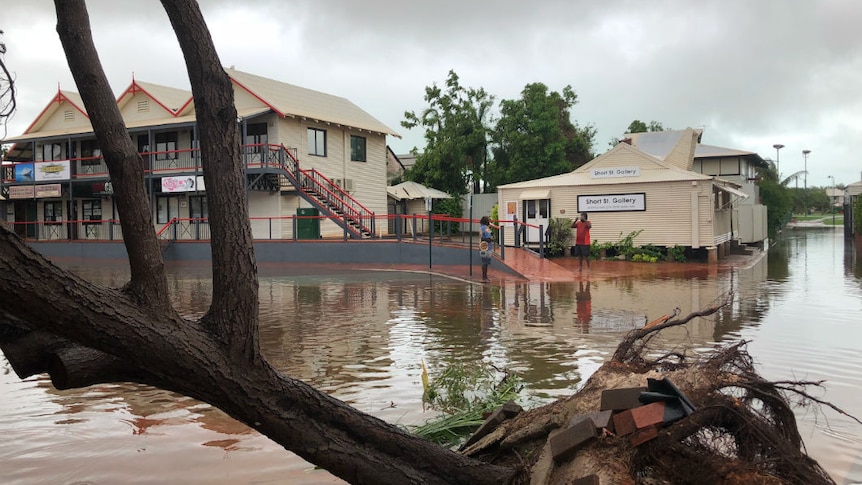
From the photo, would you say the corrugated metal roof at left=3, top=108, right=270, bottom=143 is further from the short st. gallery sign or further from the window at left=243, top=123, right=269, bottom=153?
the short st. gallery sign

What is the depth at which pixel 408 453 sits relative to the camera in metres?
3.67

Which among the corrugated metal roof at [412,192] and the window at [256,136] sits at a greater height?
the window at [256,136]

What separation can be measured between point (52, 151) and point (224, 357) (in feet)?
130

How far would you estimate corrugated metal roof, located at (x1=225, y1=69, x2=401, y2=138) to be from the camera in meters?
30.7

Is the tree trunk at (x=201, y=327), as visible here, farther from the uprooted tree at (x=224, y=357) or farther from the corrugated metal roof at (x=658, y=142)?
the corrugated metal roof at (x=658, y=142)

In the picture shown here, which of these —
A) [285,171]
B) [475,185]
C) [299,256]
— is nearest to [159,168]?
[285,171]

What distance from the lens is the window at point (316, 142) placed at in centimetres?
3234

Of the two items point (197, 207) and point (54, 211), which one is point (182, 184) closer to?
point (197, 207)

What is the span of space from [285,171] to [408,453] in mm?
26106

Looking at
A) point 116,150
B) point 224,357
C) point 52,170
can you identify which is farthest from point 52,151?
point 224,357

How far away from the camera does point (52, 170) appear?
1380 inches

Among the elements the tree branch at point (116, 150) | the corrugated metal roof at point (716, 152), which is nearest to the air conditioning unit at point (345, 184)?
the corrugated metal roof at point (716, 152)

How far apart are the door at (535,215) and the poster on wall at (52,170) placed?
71.6 feet

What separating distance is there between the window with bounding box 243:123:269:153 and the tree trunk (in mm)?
27619
